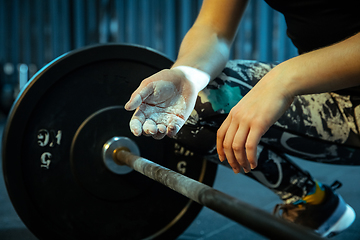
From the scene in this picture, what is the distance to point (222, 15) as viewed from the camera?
2.52 feet

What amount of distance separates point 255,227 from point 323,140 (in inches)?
18.8

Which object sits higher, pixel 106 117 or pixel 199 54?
pixel 199 54

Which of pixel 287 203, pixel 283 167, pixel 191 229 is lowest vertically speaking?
pixel 191 229

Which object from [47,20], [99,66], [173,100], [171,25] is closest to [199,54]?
[173,100]

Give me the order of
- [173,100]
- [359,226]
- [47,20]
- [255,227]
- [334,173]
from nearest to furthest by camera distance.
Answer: [255,227]
[173,100]
[359,226]
[334,173]
[47,20]

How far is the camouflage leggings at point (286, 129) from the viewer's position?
0.70 m

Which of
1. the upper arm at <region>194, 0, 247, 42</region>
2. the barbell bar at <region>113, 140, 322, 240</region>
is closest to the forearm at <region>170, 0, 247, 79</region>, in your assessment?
the upper arm at <region>194, 0, 247, 42</region>

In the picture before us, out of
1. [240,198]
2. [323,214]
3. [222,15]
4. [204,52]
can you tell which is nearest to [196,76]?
[204,52]

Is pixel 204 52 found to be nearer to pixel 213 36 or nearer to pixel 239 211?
pixel 213 36

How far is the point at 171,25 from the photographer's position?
11.5ft

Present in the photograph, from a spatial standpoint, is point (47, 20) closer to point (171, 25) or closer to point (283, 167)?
point (171, 25)

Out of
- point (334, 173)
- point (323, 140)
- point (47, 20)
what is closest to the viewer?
point (323, 140)

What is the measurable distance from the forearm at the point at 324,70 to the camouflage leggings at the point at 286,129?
0.22 meters

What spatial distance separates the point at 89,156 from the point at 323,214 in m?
0.59
